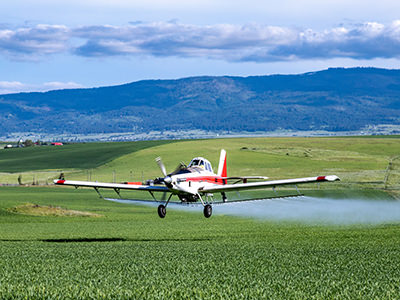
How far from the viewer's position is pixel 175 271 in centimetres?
2592

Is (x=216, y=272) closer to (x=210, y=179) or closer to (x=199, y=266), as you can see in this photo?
(x=199, y=266)

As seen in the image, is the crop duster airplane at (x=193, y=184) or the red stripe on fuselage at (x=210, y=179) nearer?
the crop duster airplane at (x=193, y=184)

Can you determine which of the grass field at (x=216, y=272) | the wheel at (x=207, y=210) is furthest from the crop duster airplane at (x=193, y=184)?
the grass field at (x=216, y=272)

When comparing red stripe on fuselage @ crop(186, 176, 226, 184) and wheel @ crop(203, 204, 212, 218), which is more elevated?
red stripe on fuselage @ crop(186, 176, 226, 184)

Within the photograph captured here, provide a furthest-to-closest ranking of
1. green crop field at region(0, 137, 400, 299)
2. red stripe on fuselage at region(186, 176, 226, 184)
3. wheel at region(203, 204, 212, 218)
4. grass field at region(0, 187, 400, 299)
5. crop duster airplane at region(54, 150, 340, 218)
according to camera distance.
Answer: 1. wheel at region(203, 204, 212, 218)
2. red stripe on fuselage at region(186, 176, 226, 184)
3. crop duster airplane at region(54, 150, 340, 218)
4. green crop field at region(0, 137, 400, 299)
5. grass field at region(0, 187, 400, 299)

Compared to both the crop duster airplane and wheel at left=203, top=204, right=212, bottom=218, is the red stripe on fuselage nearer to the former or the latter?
the crop duster airplane

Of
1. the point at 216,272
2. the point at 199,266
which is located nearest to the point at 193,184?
the point at 199,266

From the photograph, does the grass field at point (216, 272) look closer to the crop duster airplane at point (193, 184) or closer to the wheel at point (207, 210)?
the wheel at point (207, 210)

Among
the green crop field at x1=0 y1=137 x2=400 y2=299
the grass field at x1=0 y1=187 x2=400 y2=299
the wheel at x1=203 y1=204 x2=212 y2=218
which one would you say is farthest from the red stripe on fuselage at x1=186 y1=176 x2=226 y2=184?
the grass field at x1=0 y1=187 x2=400 y2=299

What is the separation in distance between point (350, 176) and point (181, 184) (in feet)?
339

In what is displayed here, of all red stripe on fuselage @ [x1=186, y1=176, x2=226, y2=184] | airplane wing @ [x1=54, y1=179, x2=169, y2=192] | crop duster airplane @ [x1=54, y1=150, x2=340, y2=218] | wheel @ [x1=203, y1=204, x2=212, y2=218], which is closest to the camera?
crop duster airplane @ [x1=54, y1=150, x2=340, y2=218]

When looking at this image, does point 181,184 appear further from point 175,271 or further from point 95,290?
point 95,290

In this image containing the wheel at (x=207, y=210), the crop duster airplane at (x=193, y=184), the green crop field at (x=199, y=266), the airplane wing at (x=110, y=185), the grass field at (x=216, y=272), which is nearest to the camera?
the grass field at (x=216, y=272)

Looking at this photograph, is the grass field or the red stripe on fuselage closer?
the grass field
